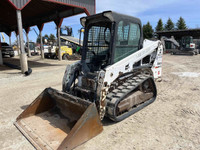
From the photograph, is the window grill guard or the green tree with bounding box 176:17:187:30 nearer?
the window grill guard

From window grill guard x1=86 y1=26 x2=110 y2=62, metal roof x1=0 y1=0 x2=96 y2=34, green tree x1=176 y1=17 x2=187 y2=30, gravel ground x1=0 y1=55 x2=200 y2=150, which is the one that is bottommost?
gravel ground x1=0 y1=55 x2=200 y2=150

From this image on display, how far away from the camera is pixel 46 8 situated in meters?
15.5

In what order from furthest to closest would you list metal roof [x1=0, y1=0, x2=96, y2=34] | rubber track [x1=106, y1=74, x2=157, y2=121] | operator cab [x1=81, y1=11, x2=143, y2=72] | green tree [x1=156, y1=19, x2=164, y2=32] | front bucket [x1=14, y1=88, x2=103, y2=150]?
1. green tree [x1=156, y1=19, x2=164, y2=32]
2. metal roof [x1=0, y1=0, x2=96, y2=34]
3. operator cab [x1=81, y1=11, x2=143, y2=72]
4. rubber track [x1=106, y1=74, x2=157, y2=121]
5. front bucket [x1=14, y1=88, x2=103, y2=150]

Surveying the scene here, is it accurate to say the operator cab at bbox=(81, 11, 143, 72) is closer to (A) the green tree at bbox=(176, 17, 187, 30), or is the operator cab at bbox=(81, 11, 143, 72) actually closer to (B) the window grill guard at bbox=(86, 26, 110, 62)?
(B) the window grill guard at bbox=(86, 26, 110, 62)

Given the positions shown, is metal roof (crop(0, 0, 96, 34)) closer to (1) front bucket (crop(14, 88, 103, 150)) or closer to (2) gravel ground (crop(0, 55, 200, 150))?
(1) front bucket (crop(14, 88, 103, 150))

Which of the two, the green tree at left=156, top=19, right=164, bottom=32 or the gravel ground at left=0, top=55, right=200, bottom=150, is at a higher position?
the green tree at left=156, top=19, right=164, bottom=32

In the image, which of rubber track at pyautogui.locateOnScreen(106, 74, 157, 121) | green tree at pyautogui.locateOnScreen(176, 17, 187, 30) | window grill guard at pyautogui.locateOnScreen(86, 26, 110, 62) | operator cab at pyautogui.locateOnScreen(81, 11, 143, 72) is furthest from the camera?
green tree at pyautogui.locateOnScreen(176, 17, 187, 30)

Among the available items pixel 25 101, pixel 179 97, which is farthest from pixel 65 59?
pixel 179 97

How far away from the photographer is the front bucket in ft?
8.74

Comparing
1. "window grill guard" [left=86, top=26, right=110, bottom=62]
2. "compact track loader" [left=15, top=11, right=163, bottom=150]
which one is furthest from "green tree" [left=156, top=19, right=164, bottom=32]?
"window grill guard" [left=86, top=26, right=110, bottom=62]

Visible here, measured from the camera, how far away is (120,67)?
3.60 meters

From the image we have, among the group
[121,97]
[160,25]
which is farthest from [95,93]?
[160,25]

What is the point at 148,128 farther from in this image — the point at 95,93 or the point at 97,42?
the point at 97,42

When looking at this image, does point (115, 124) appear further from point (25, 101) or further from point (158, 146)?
point (25, 101)
